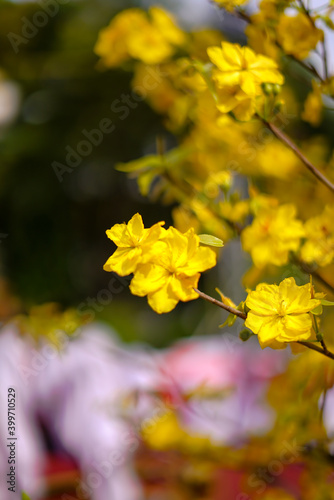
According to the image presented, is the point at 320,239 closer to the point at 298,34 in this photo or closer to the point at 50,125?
the point at 298,34

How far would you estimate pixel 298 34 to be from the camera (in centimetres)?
46

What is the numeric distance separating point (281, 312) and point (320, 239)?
0.16 metres

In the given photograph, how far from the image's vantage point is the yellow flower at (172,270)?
0.32 m

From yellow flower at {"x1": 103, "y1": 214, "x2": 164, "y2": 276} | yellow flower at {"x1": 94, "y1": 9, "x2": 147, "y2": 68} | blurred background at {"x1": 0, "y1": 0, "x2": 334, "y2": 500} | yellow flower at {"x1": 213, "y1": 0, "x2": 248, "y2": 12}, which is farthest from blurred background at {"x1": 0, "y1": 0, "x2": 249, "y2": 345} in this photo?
yellow flower at {"x1": 103, "y1": 214, "x2": 164, "y2": 276}

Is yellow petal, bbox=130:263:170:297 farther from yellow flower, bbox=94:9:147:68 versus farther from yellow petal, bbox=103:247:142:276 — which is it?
yellow flower, bbox=94:9:147:68

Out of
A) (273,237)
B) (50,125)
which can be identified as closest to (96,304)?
(273,237)

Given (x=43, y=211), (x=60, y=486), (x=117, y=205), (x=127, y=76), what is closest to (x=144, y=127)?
(x=127, y=76)

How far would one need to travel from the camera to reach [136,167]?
1.68 ft

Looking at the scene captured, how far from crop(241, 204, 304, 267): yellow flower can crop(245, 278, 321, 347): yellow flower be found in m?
0.12

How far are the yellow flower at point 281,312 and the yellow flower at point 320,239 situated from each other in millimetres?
120

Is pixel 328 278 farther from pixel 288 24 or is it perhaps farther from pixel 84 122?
pixel 84 122

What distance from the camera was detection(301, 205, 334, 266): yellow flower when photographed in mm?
446

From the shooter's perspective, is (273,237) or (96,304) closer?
(273,237)

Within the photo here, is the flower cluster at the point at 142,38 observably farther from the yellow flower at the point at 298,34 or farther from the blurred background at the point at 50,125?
the blurred background at the point at 50,125
